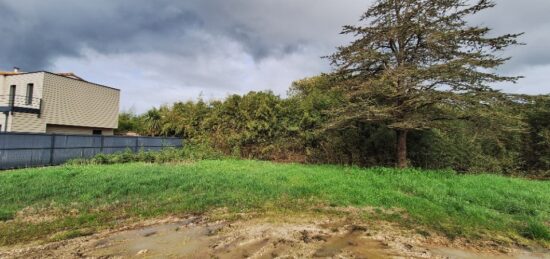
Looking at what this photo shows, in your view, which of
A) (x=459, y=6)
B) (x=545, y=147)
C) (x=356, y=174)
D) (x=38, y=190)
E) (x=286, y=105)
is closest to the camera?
(x=38, y=190)

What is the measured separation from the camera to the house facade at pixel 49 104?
20.2 m

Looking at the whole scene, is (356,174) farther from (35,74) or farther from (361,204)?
(35,74)

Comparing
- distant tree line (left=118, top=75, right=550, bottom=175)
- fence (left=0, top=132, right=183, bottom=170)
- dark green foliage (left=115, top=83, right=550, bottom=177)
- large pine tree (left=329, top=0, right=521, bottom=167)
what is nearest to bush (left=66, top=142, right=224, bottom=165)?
dark green foliage (left=115, top=83, right=550, bottom=177)

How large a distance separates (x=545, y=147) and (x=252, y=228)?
17.1 m

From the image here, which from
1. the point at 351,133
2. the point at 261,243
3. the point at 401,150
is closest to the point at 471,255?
the point at 261,243

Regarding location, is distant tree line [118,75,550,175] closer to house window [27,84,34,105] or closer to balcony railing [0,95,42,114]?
balcony railing [0,95,42,114]

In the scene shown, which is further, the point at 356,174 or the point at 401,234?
the point at 356,174

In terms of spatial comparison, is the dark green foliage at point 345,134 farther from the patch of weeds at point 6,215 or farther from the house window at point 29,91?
the house window at point 29,91

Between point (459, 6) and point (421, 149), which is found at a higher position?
point (459, 6)

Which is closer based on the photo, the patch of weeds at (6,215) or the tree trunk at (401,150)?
the patch of weeds at (6,215)

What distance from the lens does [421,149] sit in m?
13.1

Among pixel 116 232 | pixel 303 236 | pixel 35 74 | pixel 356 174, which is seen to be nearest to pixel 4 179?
pixel 116 232

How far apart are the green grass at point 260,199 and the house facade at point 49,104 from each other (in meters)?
14.8

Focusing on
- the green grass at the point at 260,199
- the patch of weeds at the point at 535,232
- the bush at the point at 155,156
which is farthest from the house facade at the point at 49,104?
the patch of weeds at the point at 535,232
